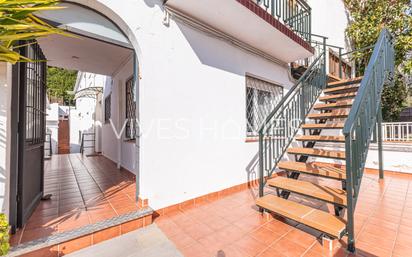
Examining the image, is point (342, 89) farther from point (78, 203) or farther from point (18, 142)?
point (18, 142)

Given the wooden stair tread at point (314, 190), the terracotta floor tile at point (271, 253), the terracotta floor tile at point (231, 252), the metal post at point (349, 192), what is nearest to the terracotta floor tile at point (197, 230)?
the terracotta floor tile at point (231, 252)

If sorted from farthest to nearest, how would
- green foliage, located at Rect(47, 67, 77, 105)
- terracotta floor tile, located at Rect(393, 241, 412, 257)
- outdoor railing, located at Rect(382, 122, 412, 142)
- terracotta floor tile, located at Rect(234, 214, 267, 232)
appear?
green foliage, located at Rect(47, 67, 77, 105), outdoor railing, located at Rect(382, 122, 412, 142), terracotta floor tile, located at Rect(234, 214, 267, 232), terracotta floor tile, located at Rect(393, 241, 412, 257)

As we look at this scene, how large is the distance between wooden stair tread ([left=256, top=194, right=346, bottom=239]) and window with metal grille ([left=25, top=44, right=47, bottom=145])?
10.3ft

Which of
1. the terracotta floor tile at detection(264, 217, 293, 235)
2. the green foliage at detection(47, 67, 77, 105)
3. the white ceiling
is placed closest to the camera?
the terracotta floor tile at detection(264, 217, 293, 235)

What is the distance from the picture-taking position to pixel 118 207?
2674mm

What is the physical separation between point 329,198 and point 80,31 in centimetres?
362

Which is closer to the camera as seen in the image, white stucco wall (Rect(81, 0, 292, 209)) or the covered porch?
the covered porch

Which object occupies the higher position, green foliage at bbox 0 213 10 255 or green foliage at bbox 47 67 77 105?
green foliage at bbox 47 67 77 105

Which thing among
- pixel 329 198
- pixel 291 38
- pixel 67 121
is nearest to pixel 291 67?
pixel 291 38

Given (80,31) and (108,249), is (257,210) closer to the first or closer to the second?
(108,249)

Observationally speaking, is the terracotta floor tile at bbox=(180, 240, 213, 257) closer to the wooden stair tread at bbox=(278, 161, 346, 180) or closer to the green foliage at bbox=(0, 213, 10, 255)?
the green foliage at bbox=(0, 213, 10, 255)

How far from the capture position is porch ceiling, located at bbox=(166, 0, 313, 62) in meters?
2.93

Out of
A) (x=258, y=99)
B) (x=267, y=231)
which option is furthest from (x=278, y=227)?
(x=258, y=99)

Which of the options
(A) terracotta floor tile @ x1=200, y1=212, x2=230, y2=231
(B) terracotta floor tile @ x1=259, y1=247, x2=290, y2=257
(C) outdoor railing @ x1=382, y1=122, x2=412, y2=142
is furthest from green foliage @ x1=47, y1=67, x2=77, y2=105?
(C) outdoor railing @ x1=382, y1=122, x2=412, y2=142
